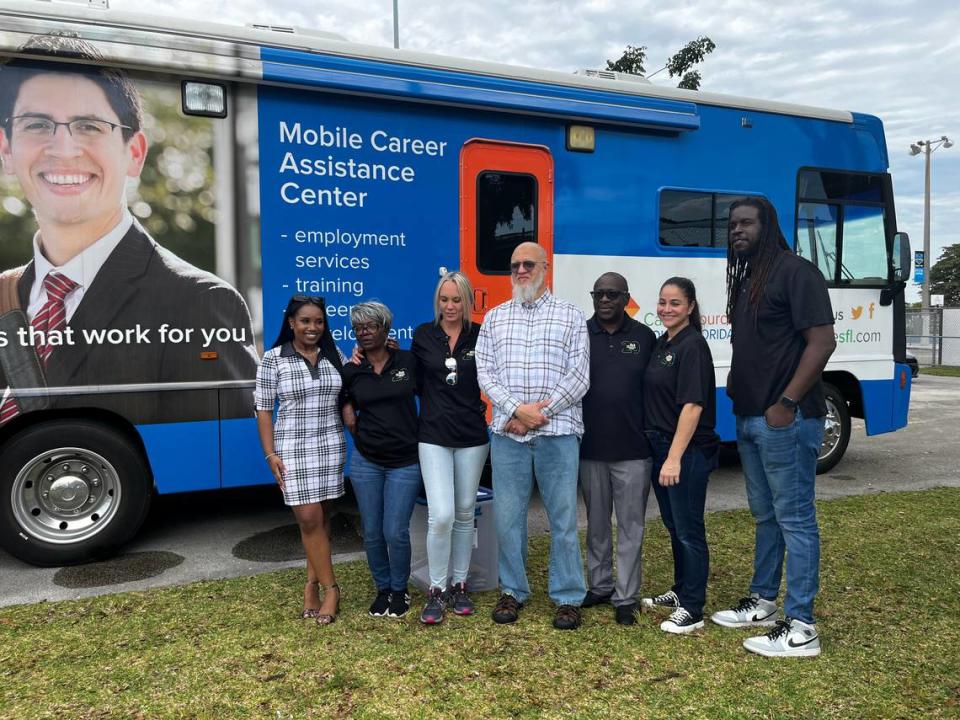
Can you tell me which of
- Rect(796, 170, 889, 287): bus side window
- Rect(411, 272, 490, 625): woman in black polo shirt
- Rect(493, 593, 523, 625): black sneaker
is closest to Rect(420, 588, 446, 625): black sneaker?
Rect(411, 272, 490, 625): woman in black polo shirt

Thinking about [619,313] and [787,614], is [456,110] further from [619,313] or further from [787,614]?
[787,614]

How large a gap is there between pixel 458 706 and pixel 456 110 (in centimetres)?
376

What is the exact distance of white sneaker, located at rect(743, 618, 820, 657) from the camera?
3.36m

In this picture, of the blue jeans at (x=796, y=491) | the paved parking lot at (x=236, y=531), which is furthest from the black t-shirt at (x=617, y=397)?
the paved parking lot at (x=236, y=531)

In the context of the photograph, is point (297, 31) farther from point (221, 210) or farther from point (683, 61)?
point (683, 61)

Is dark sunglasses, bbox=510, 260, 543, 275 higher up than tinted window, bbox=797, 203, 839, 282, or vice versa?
tinted window, bbox=797, 203, 839, 282

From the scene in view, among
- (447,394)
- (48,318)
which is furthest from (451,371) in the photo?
(48,318)

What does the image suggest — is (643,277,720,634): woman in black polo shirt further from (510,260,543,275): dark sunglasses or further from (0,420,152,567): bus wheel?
(0,420,152,567): bus wheel

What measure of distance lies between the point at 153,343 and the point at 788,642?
3697mm

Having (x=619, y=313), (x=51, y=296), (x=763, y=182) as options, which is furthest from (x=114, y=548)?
(x=763, y=182)

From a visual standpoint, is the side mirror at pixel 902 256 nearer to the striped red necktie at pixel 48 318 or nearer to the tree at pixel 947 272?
the striped red necktie at pixel 48 318

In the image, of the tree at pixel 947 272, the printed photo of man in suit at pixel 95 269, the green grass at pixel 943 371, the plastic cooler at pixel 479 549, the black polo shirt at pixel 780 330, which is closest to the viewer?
the black polo shirt at pixel 780 330

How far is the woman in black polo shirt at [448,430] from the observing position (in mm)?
3689

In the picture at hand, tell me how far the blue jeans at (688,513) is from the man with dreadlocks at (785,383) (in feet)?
0.87
